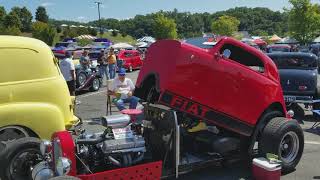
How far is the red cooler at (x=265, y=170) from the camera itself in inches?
243

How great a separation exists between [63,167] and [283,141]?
3.61m

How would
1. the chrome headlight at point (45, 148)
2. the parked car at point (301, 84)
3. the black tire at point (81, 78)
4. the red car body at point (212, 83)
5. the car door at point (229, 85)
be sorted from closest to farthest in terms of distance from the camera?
the chrome headlight at point (45, 148), the red car body at point (212, 83), the car door at point (229, 85), the parked car at point (301, 84), the black tire at point (81, 78)

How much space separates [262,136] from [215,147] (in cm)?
83

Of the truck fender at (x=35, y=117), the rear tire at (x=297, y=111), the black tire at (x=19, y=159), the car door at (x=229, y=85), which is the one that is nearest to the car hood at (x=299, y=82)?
the rear tire at (x=297, y=111)

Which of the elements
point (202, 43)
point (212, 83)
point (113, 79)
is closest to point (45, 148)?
point (212, 83)

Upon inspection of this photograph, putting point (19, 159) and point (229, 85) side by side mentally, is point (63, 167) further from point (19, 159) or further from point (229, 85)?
point (229, 85)

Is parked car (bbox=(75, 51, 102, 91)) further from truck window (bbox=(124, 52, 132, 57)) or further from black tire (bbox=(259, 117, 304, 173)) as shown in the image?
black tire (bbox=(259, 117, 304, 173))

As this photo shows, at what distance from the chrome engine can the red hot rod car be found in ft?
0.04

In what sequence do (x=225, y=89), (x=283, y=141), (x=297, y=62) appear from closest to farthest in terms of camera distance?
(x=225, y=89) → (x=283, y=141) → (x=297, y=62)

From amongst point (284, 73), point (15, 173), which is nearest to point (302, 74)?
point (284, 73)

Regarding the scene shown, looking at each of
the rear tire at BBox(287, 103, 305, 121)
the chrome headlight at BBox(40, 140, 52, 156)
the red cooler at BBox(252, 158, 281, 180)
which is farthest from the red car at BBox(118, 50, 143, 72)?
the chrome headlight at BBox(40, 140, 52, 156)

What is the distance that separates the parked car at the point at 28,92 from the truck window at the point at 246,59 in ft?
9.25

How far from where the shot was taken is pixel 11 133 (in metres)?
6.89

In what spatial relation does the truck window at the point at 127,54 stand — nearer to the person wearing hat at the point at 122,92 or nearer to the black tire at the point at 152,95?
the person wearing hat at the point at 122,92
